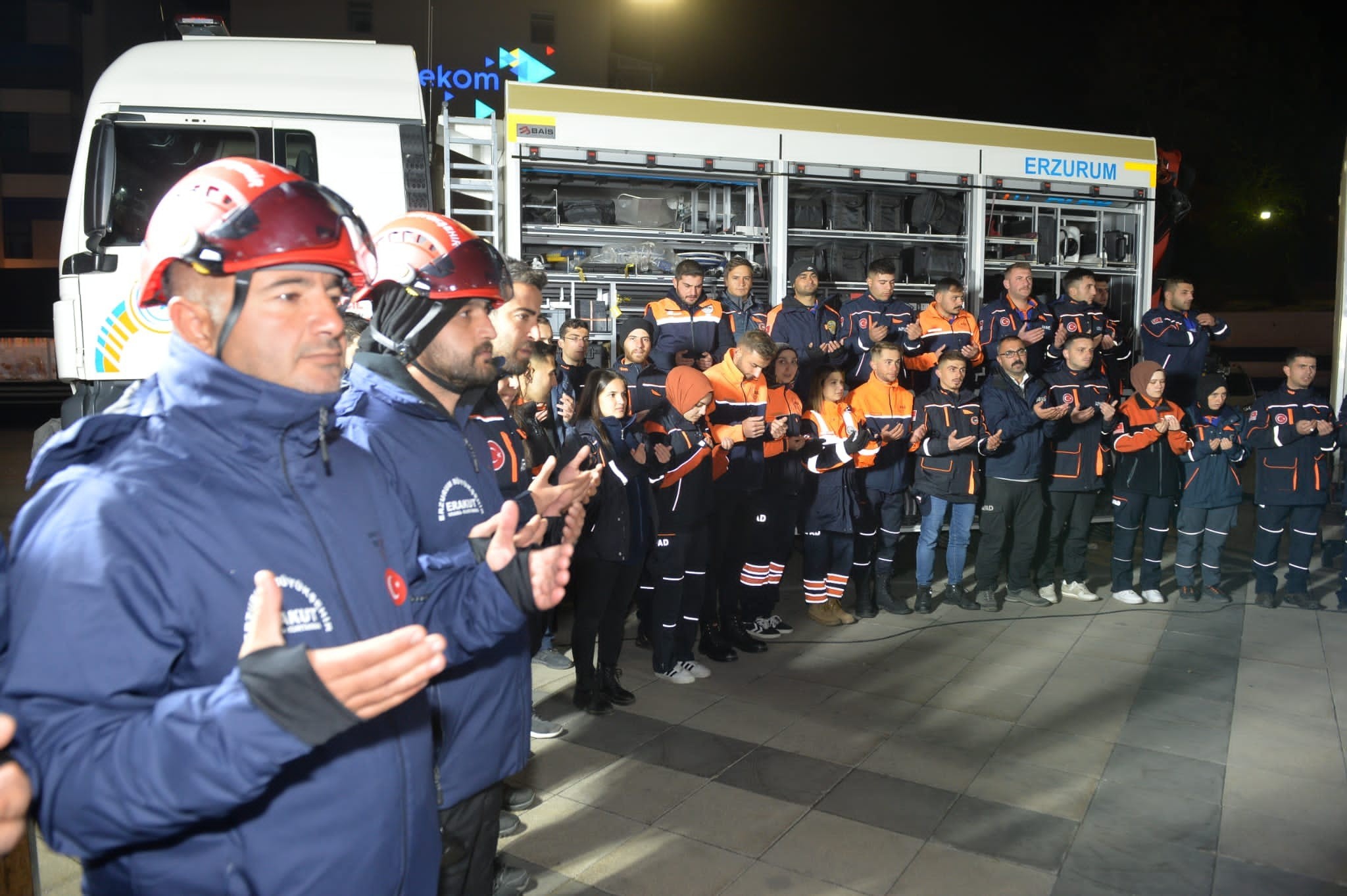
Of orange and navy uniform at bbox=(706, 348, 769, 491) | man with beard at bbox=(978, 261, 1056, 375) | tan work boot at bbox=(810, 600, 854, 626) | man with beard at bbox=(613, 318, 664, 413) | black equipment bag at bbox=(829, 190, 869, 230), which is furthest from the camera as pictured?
black equipment bag at bbox=(829, 190, 869, 230)

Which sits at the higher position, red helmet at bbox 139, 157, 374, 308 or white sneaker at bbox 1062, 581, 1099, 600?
red helmet at bbox 139, 157, 374, 308

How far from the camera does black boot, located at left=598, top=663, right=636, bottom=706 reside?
583 cm

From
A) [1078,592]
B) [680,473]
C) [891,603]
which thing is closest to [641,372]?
[680,473]

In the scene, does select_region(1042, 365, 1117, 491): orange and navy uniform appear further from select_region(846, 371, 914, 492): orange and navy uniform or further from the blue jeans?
select_region(846, 371, 914, 492): orange and navy uniform

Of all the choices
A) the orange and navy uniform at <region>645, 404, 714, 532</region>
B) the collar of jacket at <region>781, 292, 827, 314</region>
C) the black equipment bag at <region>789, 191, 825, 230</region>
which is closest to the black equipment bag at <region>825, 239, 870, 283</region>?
the black equipment bag at <region>789, 191, 825, 230</region>

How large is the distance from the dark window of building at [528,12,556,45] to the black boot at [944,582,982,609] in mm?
29863

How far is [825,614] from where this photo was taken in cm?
770

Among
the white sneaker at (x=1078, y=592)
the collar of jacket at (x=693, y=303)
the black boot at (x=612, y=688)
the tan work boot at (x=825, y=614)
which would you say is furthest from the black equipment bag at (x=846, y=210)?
the black boot at (x=612, y=688)

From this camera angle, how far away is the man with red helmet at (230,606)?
52.9 inches

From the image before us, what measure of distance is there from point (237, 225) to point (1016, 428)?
7259 millimetres

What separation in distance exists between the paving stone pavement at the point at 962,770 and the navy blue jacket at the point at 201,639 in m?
2.44

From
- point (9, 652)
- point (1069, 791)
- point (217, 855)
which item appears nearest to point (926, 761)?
point (1069, 791)

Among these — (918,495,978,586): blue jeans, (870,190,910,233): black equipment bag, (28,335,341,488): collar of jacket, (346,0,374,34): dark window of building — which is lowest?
(918,495,978,586): blue jeans

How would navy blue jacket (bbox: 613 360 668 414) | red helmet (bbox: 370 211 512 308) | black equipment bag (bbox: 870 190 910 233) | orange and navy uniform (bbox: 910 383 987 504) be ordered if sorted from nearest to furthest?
red helmet (bbox: 370 211 512 308), navy blue jacket (bbox: 613 360 668 414), orange and navy uniform (bbox: 910 383 987 504), black equipment bag (bbox: 870 190 910 233)
